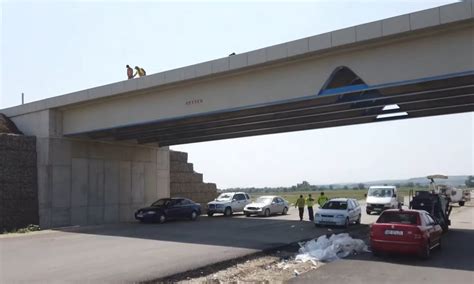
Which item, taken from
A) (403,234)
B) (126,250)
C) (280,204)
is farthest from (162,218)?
(403,234)

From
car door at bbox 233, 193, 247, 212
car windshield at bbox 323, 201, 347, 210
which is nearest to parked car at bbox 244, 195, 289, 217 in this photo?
car door at bbox 233, 193, 247, 212

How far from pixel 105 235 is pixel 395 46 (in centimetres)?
1319

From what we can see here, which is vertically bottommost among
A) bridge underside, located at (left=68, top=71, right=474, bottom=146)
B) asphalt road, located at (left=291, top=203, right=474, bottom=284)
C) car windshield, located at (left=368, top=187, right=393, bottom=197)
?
asphalt road, located at (left=291, top=203, right=474, bottom=284)

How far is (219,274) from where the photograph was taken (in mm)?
11562

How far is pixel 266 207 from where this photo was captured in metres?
32.8

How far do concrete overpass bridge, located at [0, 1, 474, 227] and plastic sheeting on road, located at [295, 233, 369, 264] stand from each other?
5116 mm

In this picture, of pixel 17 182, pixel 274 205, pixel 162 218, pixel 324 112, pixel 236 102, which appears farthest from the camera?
pixel 274 205

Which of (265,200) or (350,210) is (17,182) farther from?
(265,200)

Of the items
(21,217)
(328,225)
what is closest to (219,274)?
(328,225)

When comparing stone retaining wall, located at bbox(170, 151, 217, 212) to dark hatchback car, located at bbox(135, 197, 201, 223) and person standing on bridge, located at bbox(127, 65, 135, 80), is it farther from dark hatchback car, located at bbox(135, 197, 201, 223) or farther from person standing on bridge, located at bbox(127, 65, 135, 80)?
person standing on bridge, located at bbox(127, 65, 135, 80)

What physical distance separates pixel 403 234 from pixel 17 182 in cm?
1810

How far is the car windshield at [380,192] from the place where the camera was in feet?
112

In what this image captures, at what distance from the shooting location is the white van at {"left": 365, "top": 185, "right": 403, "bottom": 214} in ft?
109

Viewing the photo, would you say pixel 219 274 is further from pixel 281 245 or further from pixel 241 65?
pixel 241 65
